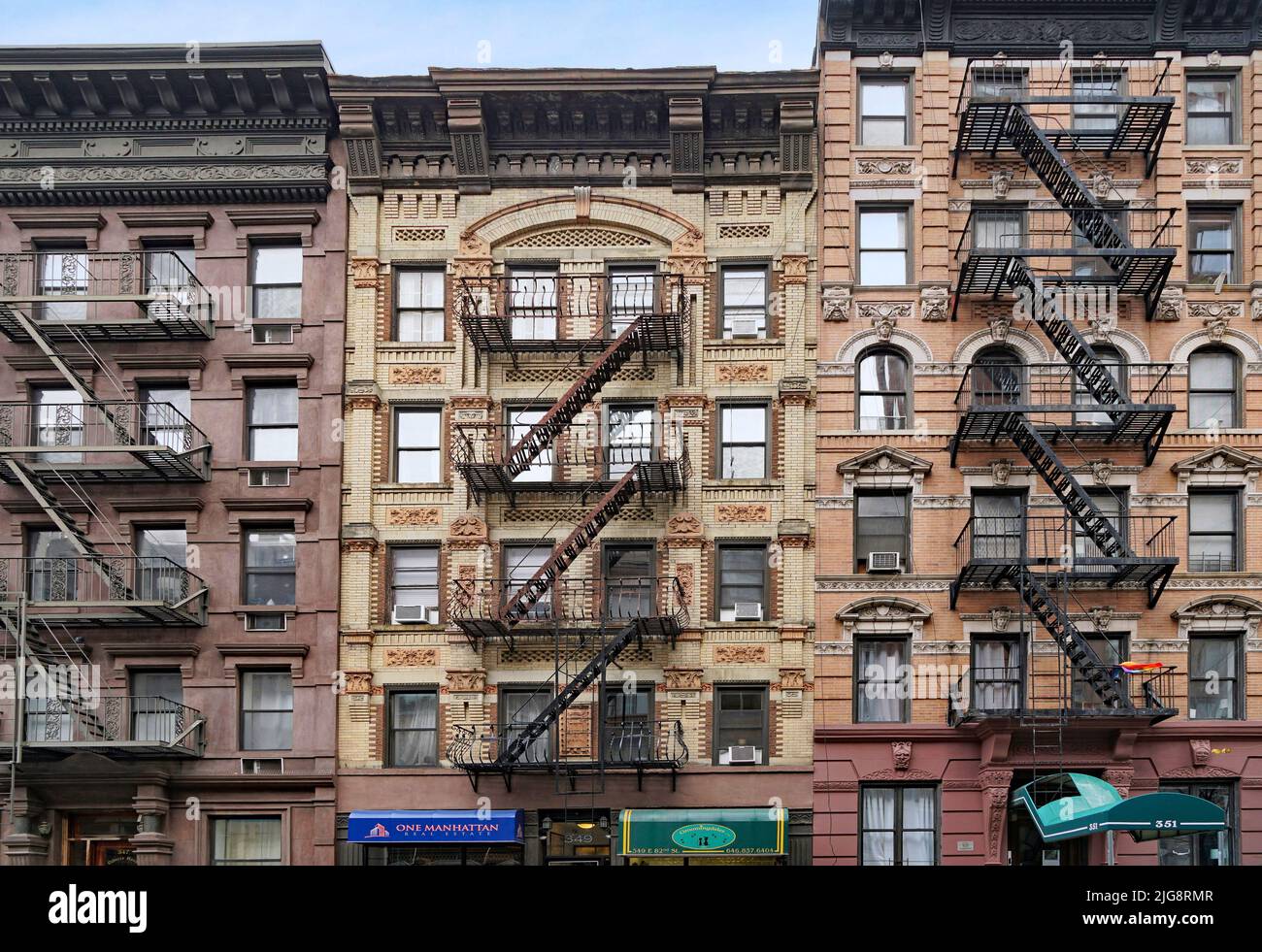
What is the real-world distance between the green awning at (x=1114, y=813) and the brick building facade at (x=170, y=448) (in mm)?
12735

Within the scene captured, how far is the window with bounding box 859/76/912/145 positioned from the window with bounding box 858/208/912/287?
1481 mm

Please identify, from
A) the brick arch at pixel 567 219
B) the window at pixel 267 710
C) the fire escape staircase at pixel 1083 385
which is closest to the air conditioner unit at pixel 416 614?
the window at pixel 267 710

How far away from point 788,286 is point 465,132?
7018mm

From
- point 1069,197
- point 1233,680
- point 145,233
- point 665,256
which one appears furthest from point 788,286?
point 145,233

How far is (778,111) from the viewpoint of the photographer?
25656 mm

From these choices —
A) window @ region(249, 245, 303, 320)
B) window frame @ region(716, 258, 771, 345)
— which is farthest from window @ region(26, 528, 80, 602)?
window frame @ region(716, 258, 771, 345)

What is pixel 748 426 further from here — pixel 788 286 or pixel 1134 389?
pixel 1134 389

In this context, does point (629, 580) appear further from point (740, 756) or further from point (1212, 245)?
point (1212, 245)

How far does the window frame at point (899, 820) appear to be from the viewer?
934 inches

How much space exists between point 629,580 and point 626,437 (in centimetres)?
277

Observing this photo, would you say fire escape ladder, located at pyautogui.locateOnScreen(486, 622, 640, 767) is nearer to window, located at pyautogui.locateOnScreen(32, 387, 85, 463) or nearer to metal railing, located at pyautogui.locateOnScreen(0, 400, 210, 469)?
metal railing, located at pyautogui.locateOnScreen(0, 400, 210, 469)

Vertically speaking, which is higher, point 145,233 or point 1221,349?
point 145,233

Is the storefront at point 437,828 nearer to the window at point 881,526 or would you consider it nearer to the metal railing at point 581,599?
the metal railing at point 581,599

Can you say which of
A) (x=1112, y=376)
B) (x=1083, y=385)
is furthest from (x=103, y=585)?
(x=1112, y=376)
